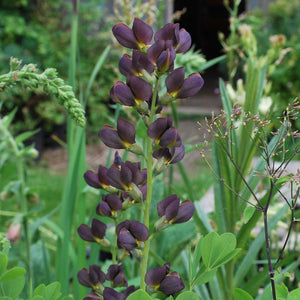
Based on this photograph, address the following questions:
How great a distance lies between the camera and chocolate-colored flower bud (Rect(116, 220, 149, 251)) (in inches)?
22.6

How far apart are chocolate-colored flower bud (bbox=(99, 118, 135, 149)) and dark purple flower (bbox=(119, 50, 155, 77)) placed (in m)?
0.06

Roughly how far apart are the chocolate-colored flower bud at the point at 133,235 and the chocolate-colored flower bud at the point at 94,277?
0.40 feet

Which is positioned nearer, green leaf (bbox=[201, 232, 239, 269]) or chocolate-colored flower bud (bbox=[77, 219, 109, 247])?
green leaf (bbox=[201, 232, 239, 269])

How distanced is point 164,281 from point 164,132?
0.17 meters

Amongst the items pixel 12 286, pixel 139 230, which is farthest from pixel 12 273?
pixel 139 230

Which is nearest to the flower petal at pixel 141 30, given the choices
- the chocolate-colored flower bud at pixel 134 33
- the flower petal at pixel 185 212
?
the chocolate-colored flower bud at pixel 134 33

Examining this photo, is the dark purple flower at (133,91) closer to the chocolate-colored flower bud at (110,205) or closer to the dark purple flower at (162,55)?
the dark purple flower at (162,55)

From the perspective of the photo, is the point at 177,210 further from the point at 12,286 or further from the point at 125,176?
the point at 12,286

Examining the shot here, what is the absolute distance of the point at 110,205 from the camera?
0.69 metres

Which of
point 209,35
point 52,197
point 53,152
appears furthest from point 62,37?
point 209,35

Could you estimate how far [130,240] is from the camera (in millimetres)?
583

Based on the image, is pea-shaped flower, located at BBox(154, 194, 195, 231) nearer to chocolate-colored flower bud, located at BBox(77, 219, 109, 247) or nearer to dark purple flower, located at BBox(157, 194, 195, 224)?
dark purple flower, located at BBox(157, 194, 195, 224)

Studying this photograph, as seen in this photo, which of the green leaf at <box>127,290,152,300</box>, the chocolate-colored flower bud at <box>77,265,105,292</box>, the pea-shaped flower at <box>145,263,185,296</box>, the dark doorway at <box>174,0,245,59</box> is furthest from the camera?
the dark doorway at <box>174,0,245,59</box>

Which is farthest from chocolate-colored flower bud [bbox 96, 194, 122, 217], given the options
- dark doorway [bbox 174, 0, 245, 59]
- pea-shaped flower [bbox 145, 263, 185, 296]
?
dark doorway [bbox 174, 0, 245, 59]
